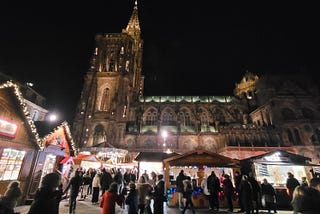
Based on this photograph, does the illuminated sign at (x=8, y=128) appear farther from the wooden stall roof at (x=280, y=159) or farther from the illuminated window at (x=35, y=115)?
the illuminated window at (x=35, y=115)

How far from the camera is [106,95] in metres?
39.4

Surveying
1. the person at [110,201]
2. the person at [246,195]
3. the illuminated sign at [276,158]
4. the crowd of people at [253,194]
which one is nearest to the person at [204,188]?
the crowd of people at [253,194]

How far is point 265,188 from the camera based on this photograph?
9.60m

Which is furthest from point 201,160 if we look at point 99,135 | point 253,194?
point 99,135

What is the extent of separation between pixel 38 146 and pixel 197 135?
30655 mm

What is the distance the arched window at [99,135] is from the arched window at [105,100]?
4.77m

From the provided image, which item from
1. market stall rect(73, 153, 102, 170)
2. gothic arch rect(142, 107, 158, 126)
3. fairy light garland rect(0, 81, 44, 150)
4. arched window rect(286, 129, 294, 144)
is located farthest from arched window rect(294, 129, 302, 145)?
fairy light garland rect(0, 81, 44, 150)

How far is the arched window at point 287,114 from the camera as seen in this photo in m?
33.4

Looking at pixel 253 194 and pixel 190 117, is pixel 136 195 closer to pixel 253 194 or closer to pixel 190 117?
pixel 253 194

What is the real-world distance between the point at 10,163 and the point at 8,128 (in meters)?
2.00

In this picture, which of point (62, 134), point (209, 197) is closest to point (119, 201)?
point (209, 197)

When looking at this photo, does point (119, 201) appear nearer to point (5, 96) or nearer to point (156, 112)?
point (5, 96)

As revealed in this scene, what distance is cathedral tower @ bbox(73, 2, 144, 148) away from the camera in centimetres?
3322

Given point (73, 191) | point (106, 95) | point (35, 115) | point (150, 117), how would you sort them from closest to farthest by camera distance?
1. point (73, 191)
2. point (35, 115)
3. point (106, 95)
4. point (150, 117)
